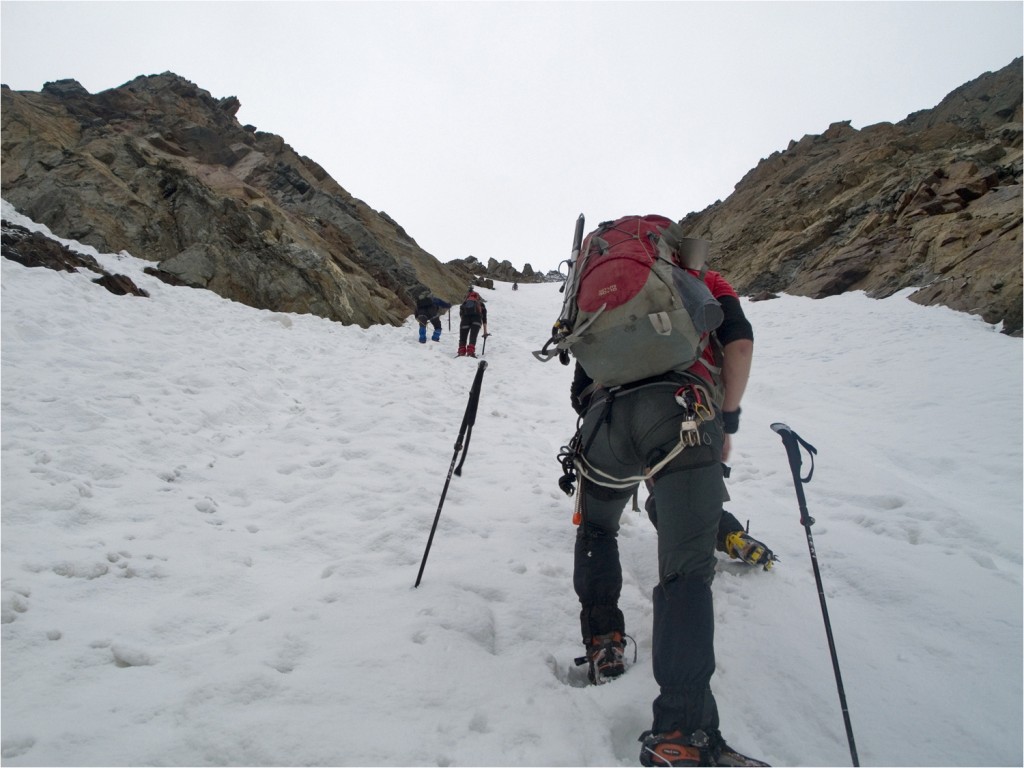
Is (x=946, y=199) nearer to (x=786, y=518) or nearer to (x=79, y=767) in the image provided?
(x=786, y=518)

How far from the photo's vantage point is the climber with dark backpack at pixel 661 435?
2.25m

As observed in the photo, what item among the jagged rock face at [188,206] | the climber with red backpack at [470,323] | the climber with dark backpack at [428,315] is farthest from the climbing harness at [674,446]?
the jagged rock face at [188,206]

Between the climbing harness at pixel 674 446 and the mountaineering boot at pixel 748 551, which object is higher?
the climbing harness at pixel 674 446

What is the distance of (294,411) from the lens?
7.58 meters

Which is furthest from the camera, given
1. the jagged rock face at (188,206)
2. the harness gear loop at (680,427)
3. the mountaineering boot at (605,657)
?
the jagged rock face at (188,206)

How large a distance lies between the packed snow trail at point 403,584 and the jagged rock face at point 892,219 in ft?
28.0

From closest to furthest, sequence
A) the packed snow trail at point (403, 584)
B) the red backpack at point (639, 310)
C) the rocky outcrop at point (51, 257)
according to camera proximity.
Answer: the packed snow trail at point (403, 584)
the red backpack at point (639, 310)
the rocky outcrop at point (51, 257)

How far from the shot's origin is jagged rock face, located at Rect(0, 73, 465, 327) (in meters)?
Answer: 14.6

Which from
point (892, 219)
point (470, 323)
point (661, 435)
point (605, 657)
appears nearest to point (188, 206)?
point (470, 323)

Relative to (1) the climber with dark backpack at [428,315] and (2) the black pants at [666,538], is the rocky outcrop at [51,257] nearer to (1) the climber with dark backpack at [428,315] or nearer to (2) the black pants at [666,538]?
(1) the climber with dark backpack at [428,315]

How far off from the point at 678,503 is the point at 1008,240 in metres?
17.0

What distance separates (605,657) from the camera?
2910 mm

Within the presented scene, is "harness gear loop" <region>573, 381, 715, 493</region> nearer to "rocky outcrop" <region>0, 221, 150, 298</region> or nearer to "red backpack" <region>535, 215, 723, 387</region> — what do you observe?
"red backpack" <region>535, 215, 723, 387</region>

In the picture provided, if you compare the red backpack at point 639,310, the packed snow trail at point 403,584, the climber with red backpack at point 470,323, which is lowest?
the packed snow trail at point 403,584
